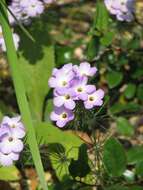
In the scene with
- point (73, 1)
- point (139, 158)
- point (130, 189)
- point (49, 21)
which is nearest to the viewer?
point (130, 189)

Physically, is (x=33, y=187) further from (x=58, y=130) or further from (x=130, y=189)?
(x=130, y=189)

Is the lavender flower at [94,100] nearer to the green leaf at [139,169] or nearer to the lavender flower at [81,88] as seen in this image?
the lavender flower at [81,88]

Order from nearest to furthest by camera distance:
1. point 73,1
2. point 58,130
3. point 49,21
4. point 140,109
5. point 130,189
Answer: point 130,189 < point 58,130 < point 140,109 < point 49,21 < point 73,1

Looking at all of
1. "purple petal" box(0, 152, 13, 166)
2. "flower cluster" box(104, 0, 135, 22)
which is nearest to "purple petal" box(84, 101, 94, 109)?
"purple petal" box(0, 152, 13, 166)

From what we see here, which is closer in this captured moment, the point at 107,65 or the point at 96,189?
the point at 96,189

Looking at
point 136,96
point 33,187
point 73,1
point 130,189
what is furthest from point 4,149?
point 73,1

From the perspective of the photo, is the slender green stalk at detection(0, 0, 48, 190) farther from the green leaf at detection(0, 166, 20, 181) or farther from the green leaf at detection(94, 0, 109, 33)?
the green leaf at detection(94, 0, 109, 33)

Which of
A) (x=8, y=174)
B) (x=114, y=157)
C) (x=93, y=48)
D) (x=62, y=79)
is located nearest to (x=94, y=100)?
(x=62, y=79)
